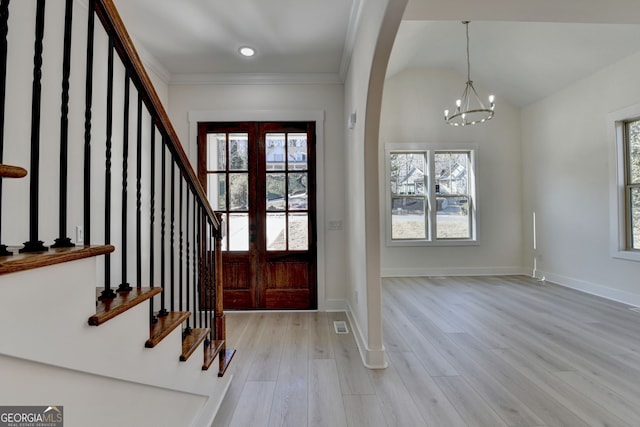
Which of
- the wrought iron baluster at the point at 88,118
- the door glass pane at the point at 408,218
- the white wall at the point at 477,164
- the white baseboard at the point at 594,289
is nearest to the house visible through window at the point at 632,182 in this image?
the white baseboard at the point at 594,289

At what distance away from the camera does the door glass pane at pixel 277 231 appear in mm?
3758

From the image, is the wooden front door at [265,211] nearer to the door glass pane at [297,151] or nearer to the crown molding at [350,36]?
the door glass pane at [297,151]

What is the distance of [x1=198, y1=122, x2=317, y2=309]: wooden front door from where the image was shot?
3.74 m

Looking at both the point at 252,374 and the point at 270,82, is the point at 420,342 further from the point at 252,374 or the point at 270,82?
the point at 270,82

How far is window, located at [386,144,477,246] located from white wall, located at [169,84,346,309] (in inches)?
81.7

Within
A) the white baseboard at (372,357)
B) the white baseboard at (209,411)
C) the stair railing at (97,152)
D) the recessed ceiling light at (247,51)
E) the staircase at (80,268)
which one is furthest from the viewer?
the recessed ceiling light at (247,51)

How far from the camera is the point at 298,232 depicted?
378 centimetres

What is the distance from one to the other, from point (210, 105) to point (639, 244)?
18.5 feet

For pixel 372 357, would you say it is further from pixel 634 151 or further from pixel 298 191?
pixel 634 151

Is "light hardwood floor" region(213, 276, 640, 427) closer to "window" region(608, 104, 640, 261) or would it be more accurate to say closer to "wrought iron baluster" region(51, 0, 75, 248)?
"window" region(608, 104, 640, 261)

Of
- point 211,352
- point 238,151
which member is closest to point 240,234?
point 238,151

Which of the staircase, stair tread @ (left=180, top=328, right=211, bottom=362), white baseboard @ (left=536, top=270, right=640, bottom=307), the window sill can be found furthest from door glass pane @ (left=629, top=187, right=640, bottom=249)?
stair tread @ (left=180, top=328, right=211, bottom=362)

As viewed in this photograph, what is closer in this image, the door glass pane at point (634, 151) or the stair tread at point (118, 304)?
the stair tread at point (118, 304)

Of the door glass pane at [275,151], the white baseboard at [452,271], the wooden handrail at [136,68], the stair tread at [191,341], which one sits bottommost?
the white baseboard at [452,271]
